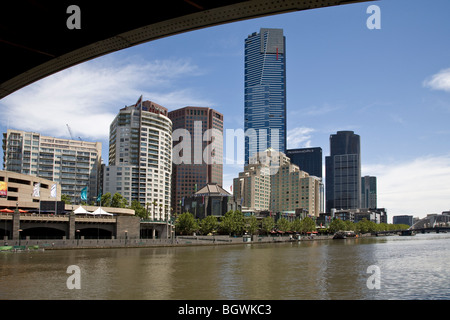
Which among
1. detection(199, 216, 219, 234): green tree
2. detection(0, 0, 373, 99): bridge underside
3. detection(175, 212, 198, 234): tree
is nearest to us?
detection(0, 0, 373, 99): bridge underside

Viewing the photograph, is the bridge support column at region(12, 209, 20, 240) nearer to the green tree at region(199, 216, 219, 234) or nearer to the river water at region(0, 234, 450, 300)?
the river water at region(0, 234, 450, 300)

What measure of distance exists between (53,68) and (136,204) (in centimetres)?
14872

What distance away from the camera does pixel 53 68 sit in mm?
21094

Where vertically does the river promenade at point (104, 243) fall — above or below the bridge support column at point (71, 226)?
below

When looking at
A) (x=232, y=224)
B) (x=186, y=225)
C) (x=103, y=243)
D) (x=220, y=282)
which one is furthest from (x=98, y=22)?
(x=232, y=224)

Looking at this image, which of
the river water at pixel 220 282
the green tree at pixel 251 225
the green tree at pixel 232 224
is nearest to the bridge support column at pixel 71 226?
the river water at pixel 220 282

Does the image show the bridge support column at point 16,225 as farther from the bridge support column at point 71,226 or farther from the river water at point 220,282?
the river water at point 220,282

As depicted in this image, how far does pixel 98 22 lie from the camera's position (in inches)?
681

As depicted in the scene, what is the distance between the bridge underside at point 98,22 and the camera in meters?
15.3

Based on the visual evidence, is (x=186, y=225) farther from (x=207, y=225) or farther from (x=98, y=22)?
(x=98, y=22)

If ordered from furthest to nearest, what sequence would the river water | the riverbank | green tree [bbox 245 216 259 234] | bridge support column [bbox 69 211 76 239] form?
green tree [bbox 245 216 259 234]
bridge support column [bbox 69 211 76 239]
the riverbank
the river water

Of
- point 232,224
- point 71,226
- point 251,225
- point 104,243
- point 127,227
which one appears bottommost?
point 104,243

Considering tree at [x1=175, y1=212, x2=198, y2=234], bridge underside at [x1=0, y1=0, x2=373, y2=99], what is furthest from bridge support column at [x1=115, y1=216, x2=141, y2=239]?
bridge underside at [x1=0, y1=0, x2=373, y2=99]

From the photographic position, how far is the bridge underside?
15.3m
